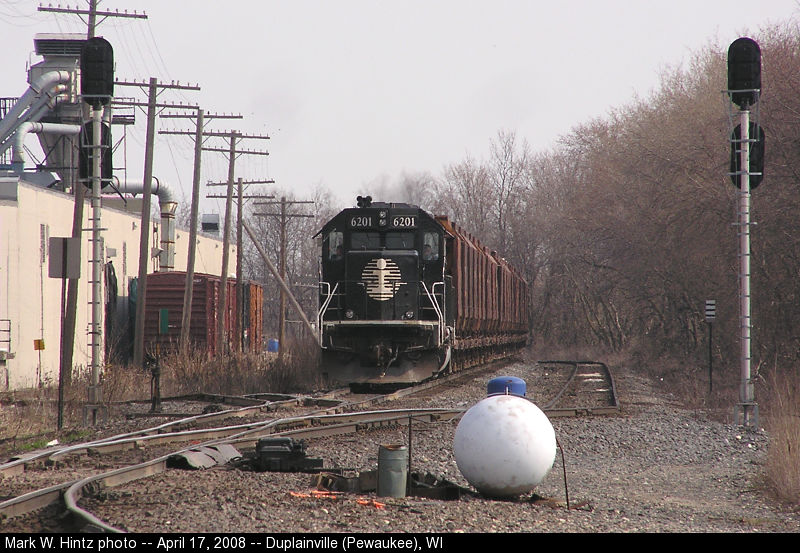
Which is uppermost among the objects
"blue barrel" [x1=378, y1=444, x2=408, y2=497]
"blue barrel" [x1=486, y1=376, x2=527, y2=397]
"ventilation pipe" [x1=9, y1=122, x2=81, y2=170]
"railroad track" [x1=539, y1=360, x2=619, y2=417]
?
"ventilation pipe" [x1=9, y1=122, x2=81, y2=170]

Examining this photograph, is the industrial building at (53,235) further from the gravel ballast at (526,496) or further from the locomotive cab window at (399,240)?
the gravel ballast at (526,496)

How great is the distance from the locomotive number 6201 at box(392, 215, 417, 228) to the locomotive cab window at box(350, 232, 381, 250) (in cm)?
43

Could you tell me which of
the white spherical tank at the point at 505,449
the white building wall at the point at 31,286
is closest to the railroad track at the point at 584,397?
the white spherical tank at the point at 505,449

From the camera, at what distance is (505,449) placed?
8.06 m

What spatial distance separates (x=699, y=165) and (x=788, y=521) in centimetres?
2187

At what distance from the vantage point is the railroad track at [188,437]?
24.7 feet

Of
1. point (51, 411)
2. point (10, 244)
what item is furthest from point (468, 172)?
point (51, 411)

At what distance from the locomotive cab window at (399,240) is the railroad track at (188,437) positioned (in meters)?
2.90

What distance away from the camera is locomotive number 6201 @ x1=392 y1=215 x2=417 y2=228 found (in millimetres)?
20203

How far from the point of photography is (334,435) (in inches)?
493

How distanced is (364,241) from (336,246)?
585mm

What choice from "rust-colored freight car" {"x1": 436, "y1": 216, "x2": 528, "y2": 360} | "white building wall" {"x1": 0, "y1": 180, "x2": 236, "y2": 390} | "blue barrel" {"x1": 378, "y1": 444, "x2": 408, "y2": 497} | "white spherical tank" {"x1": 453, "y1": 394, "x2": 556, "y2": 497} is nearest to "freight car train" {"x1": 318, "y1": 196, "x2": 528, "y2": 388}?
"rust-colored freight car" {"x1": 436, "y1": 216, "x2": 528, "y2": 360}

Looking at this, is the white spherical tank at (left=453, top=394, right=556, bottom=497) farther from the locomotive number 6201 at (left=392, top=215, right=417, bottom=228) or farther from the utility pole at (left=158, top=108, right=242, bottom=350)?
the utility pole at (left=158, top=108, right=242, bottom=350)
